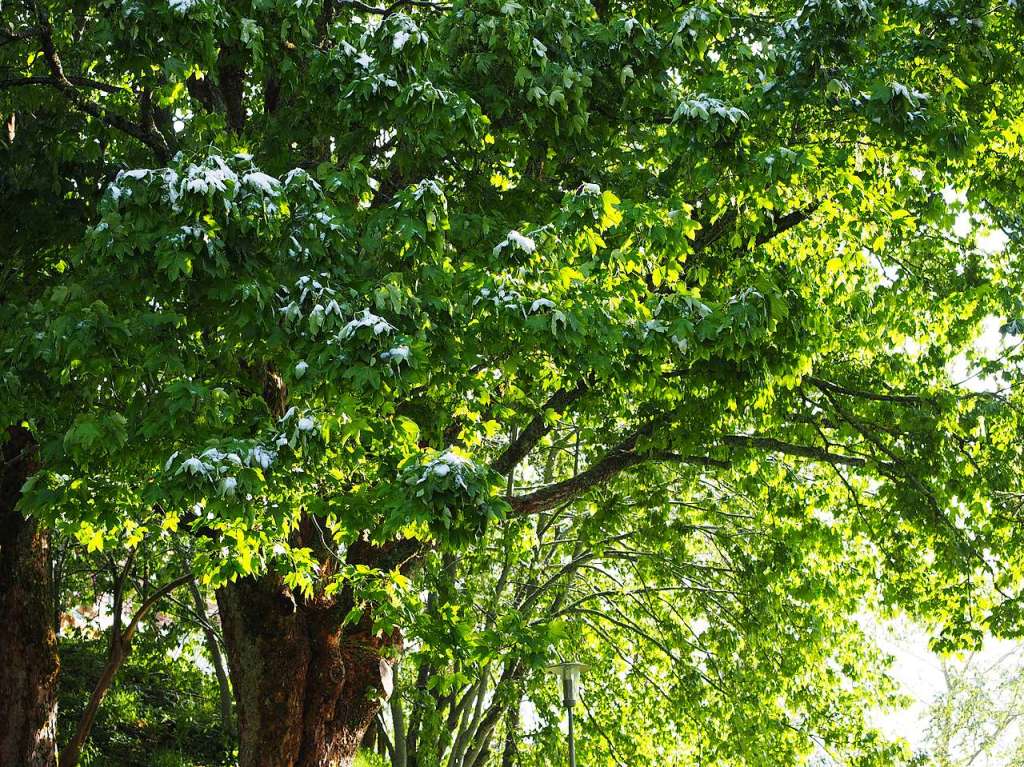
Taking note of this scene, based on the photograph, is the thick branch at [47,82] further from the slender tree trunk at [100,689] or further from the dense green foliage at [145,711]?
the dense green foliage at [145,711]

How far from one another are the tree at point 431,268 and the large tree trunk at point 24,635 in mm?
2679

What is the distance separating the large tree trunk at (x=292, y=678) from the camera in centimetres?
857

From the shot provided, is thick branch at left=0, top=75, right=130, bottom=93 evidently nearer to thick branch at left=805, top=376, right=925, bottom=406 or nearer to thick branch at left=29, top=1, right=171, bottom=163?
thick branch at left=29, top=1, right=171, bottom=163

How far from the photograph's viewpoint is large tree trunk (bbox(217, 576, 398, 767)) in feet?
28.1

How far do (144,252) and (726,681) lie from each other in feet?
34.2

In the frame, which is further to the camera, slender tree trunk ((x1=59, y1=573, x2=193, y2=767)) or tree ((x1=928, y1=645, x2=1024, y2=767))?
tree ((x1=928, y1=645, x2=1024, y2=767))

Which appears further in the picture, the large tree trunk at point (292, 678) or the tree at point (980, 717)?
the tree at point (980, 717)

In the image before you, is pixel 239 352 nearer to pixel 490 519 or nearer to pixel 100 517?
pixel 100 517

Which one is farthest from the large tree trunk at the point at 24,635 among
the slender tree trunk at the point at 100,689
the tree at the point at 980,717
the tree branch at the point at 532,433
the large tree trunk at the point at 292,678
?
the tree at the point at 980,717

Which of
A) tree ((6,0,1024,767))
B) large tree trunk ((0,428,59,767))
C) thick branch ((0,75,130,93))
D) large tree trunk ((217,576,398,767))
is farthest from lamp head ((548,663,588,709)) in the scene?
thick branch ((0,75,130,93))

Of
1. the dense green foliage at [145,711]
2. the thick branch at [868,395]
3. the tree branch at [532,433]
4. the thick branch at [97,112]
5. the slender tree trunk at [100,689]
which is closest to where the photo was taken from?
the thick branch at [97,112]

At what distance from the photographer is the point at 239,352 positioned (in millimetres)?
7016

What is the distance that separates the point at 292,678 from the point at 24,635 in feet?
13.8

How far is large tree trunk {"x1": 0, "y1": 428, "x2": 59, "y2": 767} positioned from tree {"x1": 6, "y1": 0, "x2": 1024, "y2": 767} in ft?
8.79
